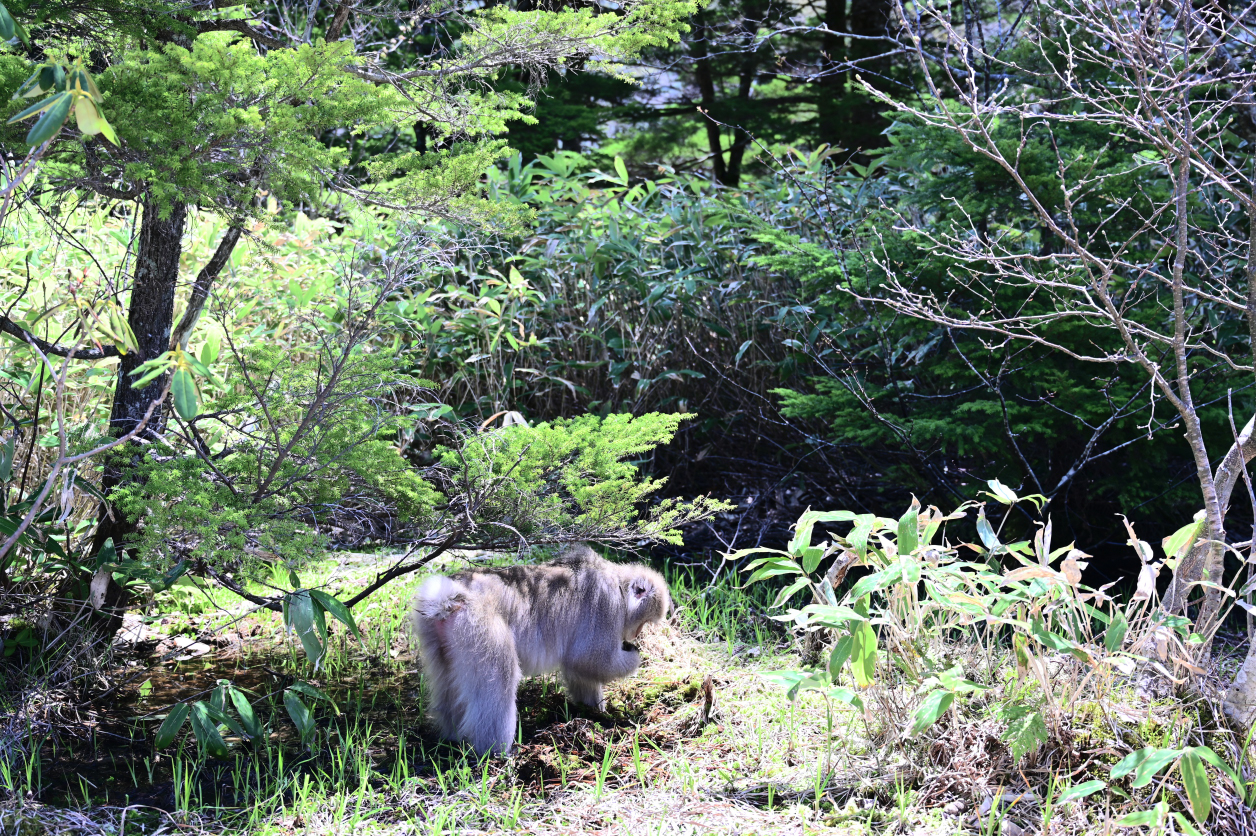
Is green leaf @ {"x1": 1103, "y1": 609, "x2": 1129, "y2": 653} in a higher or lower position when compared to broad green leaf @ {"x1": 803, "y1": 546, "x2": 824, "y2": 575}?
lower

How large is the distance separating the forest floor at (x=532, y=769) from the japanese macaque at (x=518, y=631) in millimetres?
126

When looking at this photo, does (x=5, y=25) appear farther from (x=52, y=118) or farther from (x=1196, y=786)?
(x=1196, y=786)

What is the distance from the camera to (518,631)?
3.35 meters

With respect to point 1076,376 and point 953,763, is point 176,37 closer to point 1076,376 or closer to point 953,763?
point 953,763

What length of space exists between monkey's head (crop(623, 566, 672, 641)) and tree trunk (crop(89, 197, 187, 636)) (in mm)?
1758

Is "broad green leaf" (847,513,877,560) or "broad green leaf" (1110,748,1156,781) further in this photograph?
"broad green leaf" (847,513,877,560)

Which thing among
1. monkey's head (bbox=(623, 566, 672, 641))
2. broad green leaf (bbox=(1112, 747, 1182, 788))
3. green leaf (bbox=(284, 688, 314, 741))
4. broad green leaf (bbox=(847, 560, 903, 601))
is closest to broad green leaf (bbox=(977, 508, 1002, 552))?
broad green leaf (bbox=(847, 560, 903, 601))

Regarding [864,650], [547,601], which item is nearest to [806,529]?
[864,650]

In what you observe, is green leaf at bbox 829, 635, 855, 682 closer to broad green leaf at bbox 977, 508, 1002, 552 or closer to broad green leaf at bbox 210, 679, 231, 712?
broad green leaf at bbox 977, 508, 1002, 552

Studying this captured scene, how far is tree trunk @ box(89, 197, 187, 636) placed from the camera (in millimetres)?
3422

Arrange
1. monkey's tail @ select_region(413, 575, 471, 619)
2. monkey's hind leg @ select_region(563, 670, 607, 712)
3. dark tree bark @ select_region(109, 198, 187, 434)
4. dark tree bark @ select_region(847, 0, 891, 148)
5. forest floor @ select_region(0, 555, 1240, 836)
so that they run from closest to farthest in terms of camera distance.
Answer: forest floor @ select_region(0, 555, 1240, 836) → monkey's tail @ select_region(413, 575, 471, 619) → dark tree bark @ select_region(109, 198, 187, 434) → monkey's hind leg @ select_region(563, 670, 607, 712) → dark tree bark @ select_region(847, 0, 891, 148)

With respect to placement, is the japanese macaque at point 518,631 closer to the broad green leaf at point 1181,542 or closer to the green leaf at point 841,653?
the green leaf at point 841,653

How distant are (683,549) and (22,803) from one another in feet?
11.6

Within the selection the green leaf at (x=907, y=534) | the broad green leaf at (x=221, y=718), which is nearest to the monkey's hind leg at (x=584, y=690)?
the broad green leaf at (x=221, y=718)
